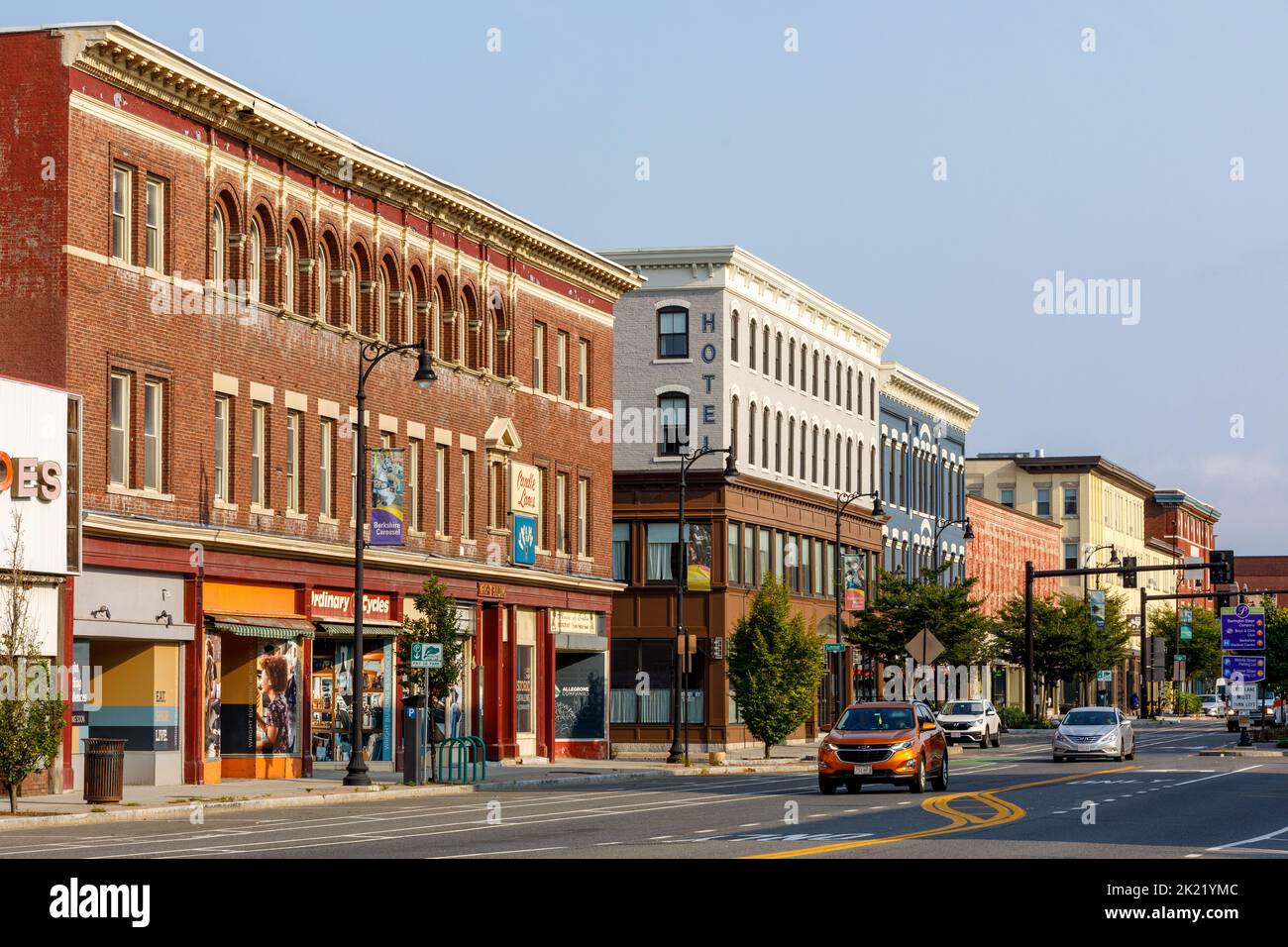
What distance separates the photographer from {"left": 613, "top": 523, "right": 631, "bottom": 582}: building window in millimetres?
73250

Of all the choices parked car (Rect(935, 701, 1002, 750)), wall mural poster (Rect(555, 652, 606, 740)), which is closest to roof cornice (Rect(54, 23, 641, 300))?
wall mural poster (Rect(555, 652, 606, 740))

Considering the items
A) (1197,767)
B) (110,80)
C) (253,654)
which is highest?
(110,80)

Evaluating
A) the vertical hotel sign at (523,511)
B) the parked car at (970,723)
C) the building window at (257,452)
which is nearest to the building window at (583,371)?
the vertical hotel sign at (523,511)

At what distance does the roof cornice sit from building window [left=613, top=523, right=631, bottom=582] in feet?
45.5

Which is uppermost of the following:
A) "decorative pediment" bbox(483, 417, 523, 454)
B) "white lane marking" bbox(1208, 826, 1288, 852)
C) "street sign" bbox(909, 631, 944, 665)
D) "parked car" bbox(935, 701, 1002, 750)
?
"decorative pediment" bbox(483, 417, 523, 454)

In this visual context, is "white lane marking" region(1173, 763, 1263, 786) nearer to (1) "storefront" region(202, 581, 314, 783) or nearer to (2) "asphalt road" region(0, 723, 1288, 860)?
(2) "asphalt road" region(0, 723, 1288, 860)

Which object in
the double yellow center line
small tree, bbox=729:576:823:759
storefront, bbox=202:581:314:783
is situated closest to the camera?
the double yellow center line

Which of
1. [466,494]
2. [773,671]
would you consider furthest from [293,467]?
[773,671]

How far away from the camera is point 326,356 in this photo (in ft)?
155

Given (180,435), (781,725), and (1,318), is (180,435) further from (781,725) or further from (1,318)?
(781,725)

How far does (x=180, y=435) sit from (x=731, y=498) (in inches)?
1395

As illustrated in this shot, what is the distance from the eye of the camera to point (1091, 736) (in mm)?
56219

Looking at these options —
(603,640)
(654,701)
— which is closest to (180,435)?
(603,640)

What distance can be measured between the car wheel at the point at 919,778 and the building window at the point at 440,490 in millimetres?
18413
